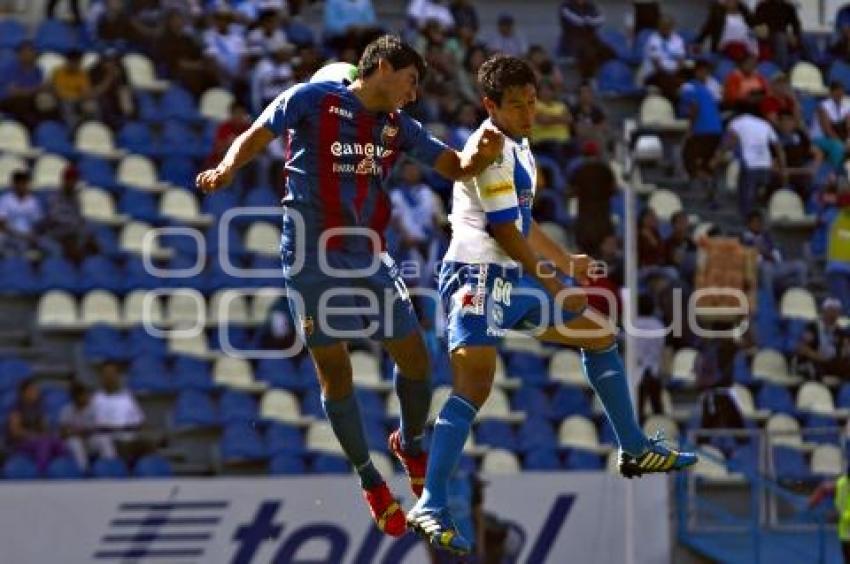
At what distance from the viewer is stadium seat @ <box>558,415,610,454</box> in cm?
2195

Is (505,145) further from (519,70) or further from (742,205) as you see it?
(742,205)

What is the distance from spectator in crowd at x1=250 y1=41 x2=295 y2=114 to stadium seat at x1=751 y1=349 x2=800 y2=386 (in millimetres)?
5013

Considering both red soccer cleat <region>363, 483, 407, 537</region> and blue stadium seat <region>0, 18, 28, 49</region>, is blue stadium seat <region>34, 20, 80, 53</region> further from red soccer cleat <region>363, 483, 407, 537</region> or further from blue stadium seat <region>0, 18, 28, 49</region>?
red soccer cleat <region>363, 483, 407, 537</region>

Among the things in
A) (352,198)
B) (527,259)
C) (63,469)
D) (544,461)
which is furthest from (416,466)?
(544,461)

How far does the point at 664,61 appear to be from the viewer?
2598 centimetres

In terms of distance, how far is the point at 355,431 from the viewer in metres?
13.0

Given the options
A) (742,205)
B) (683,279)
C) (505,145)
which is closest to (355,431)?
(505,145)

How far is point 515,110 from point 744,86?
13.5 metres

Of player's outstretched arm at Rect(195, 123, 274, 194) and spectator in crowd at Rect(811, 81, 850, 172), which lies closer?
player's outstretched arm at Rect(195, 123, 274, 194)

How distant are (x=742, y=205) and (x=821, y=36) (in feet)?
12.9

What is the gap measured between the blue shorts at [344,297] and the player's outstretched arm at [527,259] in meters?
0.62

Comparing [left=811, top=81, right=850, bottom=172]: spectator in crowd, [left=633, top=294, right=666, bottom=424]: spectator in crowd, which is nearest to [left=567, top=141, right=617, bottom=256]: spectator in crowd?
[left=633, top=294, right=666, bottom=424]: spectator in crowd

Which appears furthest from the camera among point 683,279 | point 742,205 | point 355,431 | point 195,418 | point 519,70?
point 742,205

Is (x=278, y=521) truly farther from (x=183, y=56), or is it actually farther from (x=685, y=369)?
(x=183, y=56)
